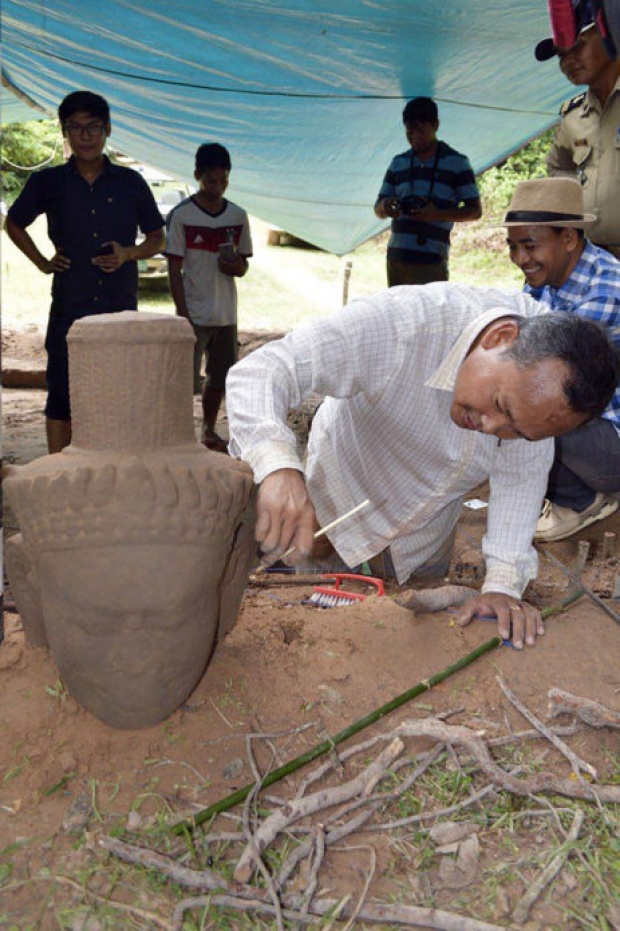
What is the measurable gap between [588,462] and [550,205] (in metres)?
1.11

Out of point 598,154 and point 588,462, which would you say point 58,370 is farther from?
point 598,154

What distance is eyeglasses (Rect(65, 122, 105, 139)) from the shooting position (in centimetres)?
367

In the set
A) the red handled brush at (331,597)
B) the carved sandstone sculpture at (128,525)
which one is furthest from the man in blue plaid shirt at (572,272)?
the carved sandstone sculpture at (128,525)

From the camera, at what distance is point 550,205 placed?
3.25 metres

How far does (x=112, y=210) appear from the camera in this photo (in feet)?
12.9

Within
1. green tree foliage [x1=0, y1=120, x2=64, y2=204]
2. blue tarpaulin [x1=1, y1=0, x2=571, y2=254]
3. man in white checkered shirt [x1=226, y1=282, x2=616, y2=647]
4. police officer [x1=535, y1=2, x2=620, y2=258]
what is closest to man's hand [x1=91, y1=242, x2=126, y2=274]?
blue tarpaulin [x1=1, y1=0, x2=571, y2=254]

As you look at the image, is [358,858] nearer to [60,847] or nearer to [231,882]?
[231,882]

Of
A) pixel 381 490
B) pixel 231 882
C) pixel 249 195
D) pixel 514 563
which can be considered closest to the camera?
pixel 231 882

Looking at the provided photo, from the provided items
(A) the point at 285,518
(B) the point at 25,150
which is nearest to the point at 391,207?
(A) the point at 285,518

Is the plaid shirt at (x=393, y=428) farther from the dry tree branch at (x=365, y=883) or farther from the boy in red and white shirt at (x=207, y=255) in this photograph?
the boy in red and white shirt at (x=207, y=255)

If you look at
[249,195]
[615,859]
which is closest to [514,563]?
[615,859]

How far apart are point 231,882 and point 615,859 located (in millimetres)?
805

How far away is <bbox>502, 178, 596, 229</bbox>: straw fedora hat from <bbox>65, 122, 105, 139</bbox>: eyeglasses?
195cm

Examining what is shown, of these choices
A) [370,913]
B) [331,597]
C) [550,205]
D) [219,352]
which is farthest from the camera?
[219,352]
